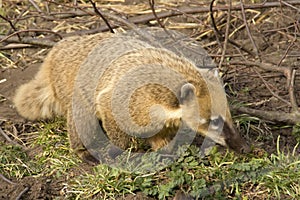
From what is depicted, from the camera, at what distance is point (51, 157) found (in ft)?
13.8

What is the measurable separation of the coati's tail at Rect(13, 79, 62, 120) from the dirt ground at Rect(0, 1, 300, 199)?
14 cm

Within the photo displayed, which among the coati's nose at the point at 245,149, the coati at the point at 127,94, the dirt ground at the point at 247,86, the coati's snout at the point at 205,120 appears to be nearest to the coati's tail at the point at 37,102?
the coati at the point at 127,94

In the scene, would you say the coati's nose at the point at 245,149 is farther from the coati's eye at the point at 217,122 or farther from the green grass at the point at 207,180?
the coati's eye at the point at 217,122

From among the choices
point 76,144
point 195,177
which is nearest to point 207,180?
point 195,177

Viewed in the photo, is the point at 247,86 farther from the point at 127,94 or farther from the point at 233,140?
the point at 127,94

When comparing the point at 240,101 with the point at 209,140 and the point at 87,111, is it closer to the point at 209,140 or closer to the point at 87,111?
the point at 209,140

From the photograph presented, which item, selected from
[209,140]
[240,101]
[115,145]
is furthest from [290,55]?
[115,145]

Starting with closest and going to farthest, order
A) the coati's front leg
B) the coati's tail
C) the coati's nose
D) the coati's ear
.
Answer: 1. the coati's ear
2. the coati's nose
3. the coati's front leg
4. the coati's tail

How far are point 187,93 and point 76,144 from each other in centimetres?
99

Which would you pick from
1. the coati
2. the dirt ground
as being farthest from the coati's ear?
the dirt ground

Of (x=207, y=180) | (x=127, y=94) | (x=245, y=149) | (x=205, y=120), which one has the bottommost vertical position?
(x=207, y=180)

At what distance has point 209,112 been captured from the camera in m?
3.69

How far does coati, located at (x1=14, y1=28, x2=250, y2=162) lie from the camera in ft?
12.2

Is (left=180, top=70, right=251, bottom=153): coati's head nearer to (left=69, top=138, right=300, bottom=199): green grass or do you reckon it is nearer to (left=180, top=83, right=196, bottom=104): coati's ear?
(left=180, top=83, right=196, bottom=104): coati's ear
